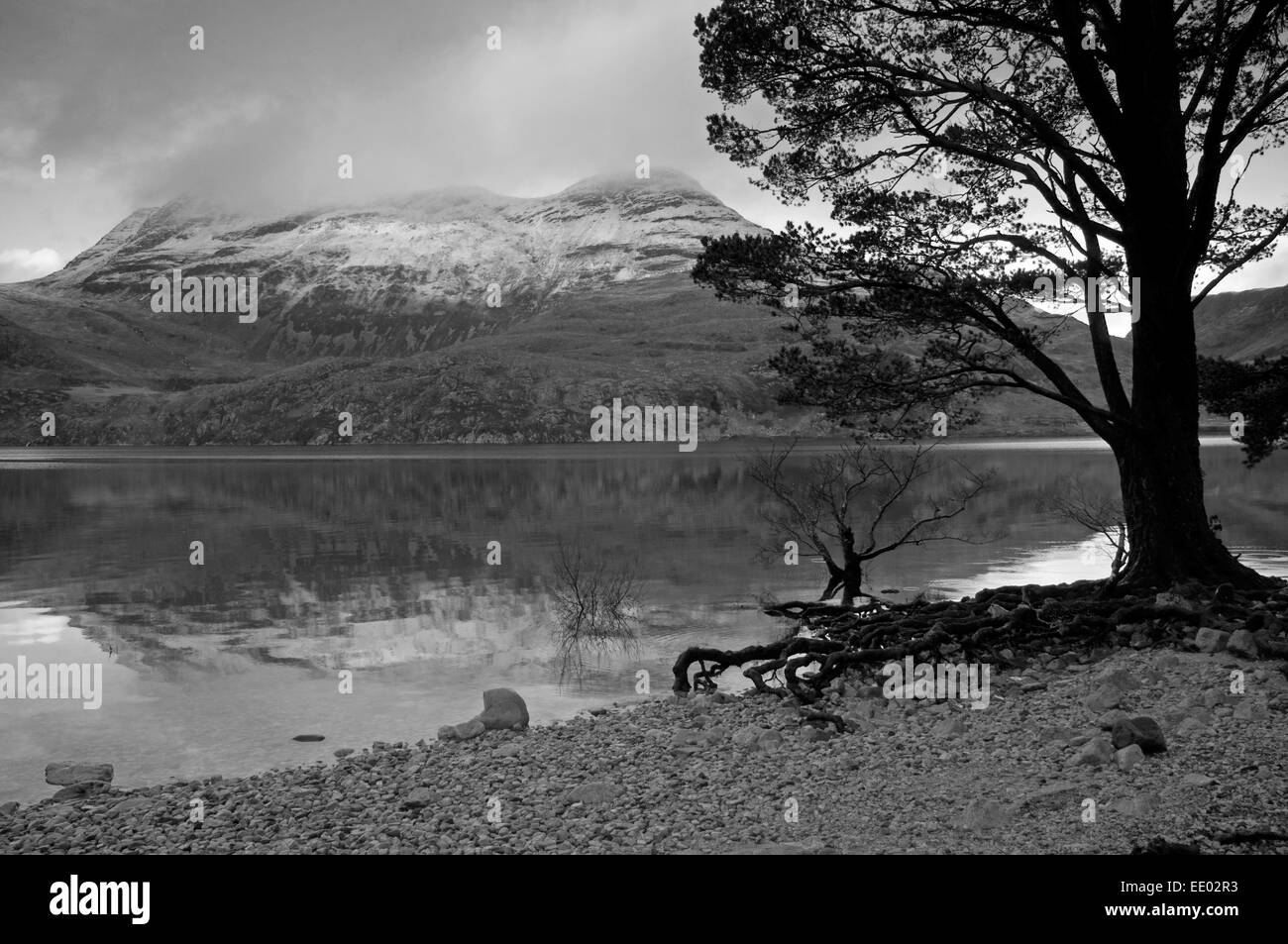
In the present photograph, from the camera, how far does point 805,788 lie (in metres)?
8.86

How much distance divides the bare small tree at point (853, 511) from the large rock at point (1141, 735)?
10.1 meters

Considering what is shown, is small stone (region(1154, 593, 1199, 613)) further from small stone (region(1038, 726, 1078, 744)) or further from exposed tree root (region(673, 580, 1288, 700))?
small stone (region(1038, 726, 1078, 744))

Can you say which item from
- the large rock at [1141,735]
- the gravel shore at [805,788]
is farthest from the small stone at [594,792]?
the large rock at [1141,735]

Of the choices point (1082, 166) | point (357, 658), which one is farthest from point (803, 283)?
point (357, 658)

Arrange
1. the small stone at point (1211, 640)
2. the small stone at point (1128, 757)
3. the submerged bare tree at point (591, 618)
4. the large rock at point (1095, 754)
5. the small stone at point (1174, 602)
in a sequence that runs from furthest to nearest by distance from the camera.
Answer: the submerged bare tree at point (591, 618)
the small stone at point (1174, 602)
the small stone at point (1211, 640)
the large rock at point (1095, 754)
the small stone at point (1128, 757)

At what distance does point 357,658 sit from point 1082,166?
15359mm

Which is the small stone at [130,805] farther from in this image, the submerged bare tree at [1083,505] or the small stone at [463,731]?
the submerged bare tree at [1083,505]

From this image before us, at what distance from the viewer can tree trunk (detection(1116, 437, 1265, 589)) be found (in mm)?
14398

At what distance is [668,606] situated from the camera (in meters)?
24.2

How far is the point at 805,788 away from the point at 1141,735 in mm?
2971

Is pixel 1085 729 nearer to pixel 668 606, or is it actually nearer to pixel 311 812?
→ pixel 311 812

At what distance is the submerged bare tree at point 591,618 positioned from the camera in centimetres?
1939

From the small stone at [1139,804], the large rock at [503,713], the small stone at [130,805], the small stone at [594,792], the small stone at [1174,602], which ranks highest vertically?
the small stone at [1174,602]

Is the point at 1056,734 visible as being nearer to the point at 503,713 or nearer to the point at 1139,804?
the point at 1139,804
